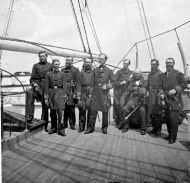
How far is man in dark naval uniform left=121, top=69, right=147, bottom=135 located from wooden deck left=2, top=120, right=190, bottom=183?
0.70m

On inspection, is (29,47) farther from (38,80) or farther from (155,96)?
(155,96)

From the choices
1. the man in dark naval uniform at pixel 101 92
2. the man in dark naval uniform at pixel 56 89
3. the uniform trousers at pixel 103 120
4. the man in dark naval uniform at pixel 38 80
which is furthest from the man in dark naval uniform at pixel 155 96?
the man in dark naval uniform at pixel 38 80

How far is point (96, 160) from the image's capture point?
400 centimetres

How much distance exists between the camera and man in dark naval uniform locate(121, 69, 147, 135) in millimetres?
6438

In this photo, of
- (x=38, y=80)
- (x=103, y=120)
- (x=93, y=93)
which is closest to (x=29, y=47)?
(x=38, y=80)

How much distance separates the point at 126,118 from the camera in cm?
662

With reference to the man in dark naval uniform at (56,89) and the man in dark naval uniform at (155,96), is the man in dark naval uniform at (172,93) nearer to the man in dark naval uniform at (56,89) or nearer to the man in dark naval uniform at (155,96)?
the man in dark naval uniform at (155,96)

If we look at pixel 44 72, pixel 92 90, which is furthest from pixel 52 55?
pixel 92 90

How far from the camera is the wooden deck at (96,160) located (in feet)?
10.7

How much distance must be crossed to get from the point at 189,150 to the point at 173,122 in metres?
0.84

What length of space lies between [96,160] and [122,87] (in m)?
3.37

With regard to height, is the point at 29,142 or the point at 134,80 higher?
the point at 134,80

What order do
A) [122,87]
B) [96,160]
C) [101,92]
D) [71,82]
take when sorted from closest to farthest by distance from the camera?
[96,160], [101,92], [71,82], [122,87]

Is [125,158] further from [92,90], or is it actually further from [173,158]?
[92,90]
